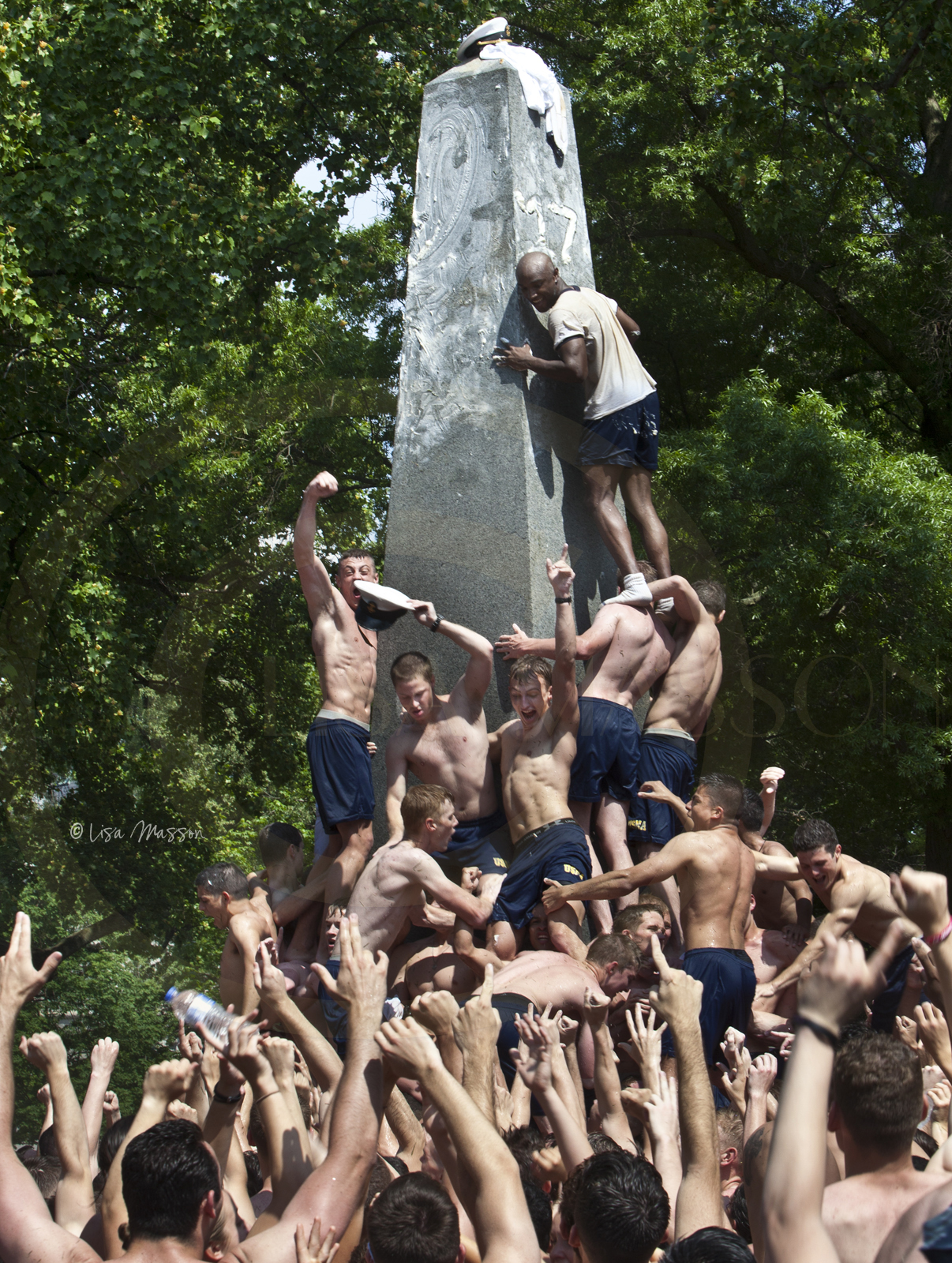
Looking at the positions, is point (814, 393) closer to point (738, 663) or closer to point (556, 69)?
point (738, 663)

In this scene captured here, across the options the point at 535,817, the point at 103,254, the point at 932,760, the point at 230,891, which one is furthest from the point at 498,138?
the point at 932,760

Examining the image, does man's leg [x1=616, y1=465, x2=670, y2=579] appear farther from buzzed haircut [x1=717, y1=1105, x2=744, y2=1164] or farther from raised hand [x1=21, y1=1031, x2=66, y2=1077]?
raised hand [x1=21, y1=1031, x2=66, y2=1077]

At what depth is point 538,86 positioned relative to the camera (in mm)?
8062

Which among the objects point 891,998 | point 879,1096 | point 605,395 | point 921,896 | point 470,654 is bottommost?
point 891,998

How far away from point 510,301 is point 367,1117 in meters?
5.44

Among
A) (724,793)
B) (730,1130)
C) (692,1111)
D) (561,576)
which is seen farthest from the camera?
(724,793)

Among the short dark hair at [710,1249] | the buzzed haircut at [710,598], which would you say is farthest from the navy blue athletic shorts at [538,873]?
the short dark hair at [710,1249]

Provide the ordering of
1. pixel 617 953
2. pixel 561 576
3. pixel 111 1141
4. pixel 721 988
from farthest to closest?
pixel 561 576
pixel 721 988
pixel 617 953
pixel 111 1141

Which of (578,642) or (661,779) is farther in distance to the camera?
(661,779)

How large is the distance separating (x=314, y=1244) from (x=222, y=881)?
3.76 meters

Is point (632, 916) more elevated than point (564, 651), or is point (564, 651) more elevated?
point (564, 651)

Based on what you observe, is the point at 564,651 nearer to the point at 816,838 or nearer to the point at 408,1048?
the point at 816,838

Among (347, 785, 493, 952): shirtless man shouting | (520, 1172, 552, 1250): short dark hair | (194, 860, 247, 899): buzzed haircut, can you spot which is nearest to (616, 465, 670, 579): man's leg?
(347, 785, 493, 952): shirtless man shouting

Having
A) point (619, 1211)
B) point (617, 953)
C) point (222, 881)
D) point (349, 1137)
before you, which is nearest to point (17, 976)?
point (349, 1137)
